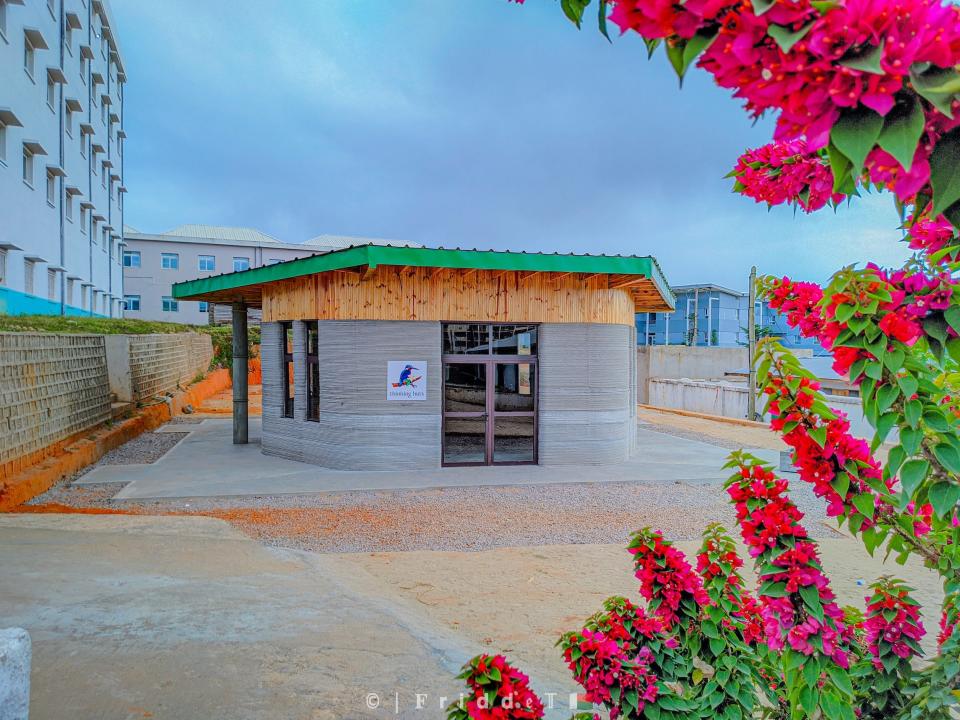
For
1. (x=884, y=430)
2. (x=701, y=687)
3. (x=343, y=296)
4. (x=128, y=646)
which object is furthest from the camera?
(x=343, y=296)

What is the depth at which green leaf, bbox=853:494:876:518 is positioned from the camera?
1527 mm

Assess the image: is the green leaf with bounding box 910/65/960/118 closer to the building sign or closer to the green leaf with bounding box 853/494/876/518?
the green leaf with bounding box 853/494/876/518

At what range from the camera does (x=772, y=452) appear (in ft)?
42.3

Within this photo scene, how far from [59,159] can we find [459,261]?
22.1m

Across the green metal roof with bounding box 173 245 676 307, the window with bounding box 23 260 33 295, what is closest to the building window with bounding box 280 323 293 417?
the green metal roof with bounding box 173 245 676 307

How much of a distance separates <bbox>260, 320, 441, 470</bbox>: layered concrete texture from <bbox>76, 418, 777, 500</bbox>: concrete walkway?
0.32 meters

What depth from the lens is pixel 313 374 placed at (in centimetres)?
1068

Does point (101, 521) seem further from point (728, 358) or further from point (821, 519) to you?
point (728, 358)

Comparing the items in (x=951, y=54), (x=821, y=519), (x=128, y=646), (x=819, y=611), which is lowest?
(x=821, y=519)

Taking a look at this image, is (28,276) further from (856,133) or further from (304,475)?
(856,133)

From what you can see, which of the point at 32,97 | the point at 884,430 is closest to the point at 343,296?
the point at 884,430

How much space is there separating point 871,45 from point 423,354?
30.3ft

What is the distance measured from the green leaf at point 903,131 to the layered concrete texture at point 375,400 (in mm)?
9152

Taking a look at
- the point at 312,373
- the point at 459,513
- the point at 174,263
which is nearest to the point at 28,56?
the point at 312,373
